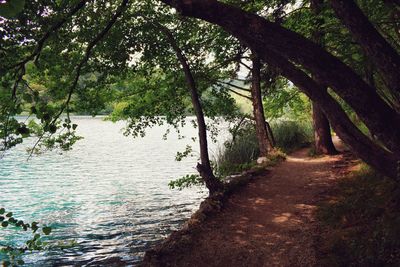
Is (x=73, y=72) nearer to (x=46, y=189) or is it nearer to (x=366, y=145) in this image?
(x=366, y=145)

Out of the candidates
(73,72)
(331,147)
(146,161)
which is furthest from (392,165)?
(146,161)

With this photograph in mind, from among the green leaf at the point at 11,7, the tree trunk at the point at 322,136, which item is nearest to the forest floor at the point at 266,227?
the tree trunk at the point at 322,136

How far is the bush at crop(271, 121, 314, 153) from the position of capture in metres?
18.0

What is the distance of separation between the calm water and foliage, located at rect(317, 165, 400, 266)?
399cm

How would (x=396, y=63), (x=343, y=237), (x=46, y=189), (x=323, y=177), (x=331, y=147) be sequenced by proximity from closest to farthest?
(x=396, y=63) < (x=343, y=237) < (x=323, y=177) < (x=331, y=147) < (x=46, y=189)

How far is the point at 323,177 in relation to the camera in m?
10.4

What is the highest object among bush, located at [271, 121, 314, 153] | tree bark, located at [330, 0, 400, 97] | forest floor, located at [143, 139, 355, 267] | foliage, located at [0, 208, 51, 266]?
tree bark, located at [330, 0, 400, 97]

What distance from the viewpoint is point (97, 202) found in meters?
13.5

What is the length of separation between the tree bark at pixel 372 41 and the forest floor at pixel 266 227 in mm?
3086

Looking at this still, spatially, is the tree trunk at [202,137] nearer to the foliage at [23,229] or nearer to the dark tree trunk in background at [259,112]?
the foliage at [23,229]

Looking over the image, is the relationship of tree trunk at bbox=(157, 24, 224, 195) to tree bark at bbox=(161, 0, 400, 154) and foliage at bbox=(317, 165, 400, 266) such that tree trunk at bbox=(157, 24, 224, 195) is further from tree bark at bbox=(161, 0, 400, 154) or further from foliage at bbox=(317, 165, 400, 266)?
tree bark at bbox=(161, 0, 400, 154)

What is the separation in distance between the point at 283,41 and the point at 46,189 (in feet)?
47.6

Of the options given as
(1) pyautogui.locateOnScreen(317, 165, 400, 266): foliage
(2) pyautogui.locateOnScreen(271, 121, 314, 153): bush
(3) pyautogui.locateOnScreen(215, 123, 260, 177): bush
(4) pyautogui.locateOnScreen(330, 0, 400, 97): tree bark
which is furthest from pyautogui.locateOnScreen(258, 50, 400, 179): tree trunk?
(2) pyautogui.locateOnScreen(271, 121, 314, 153): bush

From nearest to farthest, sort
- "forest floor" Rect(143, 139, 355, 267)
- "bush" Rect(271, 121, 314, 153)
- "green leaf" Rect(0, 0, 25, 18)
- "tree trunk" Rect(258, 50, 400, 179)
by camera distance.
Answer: "green leaf" Rect(0, 0, 25, 18), "tree trunk" Rect(258, 50, 400, 179), "forest floor" Rect(143, 139, 355, 267), "bush" Rect(271, 121, 314, 153)
